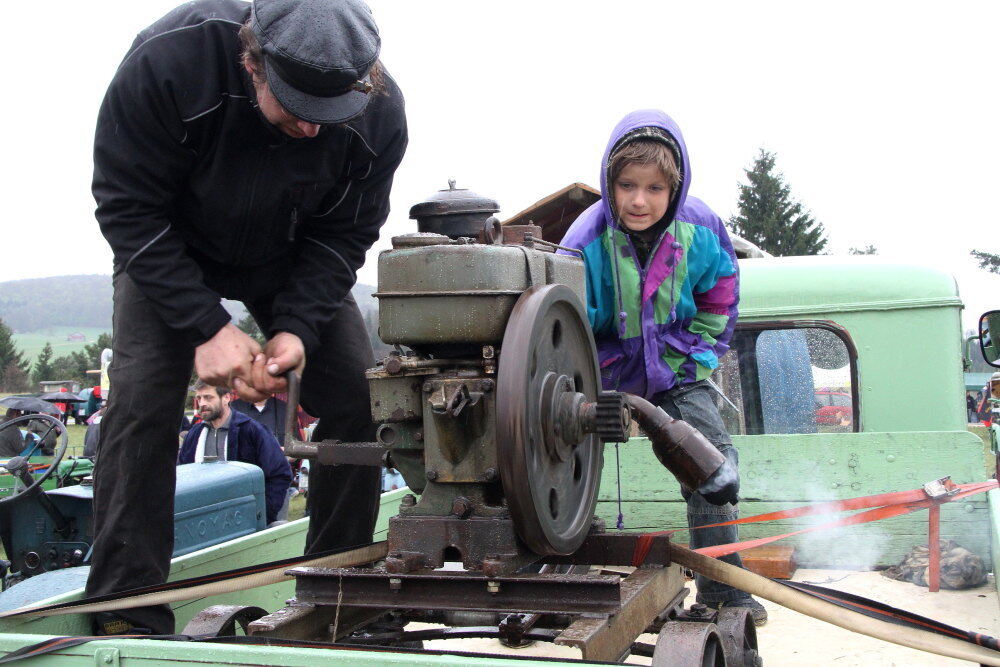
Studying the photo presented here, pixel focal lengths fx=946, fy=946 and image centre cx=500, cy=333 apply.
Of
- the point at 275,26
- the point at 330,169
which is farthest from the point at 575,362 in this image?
the point at 275,26

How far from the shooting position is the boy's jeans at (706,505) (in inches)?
114

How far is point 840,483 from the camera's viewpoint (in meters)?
3.89

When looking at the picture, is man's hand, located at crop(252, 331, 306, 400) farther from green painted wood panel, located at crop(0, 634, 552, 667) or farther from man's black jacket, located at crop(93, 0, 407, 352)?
green painted wood panel, located at crop(0, 634, 552, 667)

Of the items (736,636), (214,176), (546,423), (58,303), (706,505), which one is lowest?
(736,636)

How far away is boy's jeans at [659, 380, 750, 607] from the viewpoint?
9.49ft

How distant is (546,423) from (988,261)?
156 ft

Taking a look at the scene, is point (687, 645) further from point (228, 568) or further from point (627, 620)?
point (228, 568)

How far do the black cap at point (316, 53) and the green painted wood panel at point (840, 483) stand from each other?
2374 millimetres

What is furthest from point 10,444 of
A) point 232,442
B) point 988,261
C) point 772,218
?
point 988,261

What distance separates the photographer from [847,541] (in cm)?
388

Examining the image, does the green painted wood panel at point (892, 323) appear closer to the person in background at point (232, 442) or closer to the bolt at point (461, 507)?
the person in background at point (232, 442)

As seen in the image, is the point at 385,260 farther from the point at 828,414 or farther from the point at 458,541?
the point at 828,414

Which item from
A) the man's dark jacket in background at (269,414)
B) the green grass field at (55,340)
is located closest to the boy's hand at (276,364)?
the man's dark jacket in background at (269,414)

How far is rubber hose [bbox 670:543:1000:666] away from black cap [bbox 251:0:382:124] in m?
1.37
